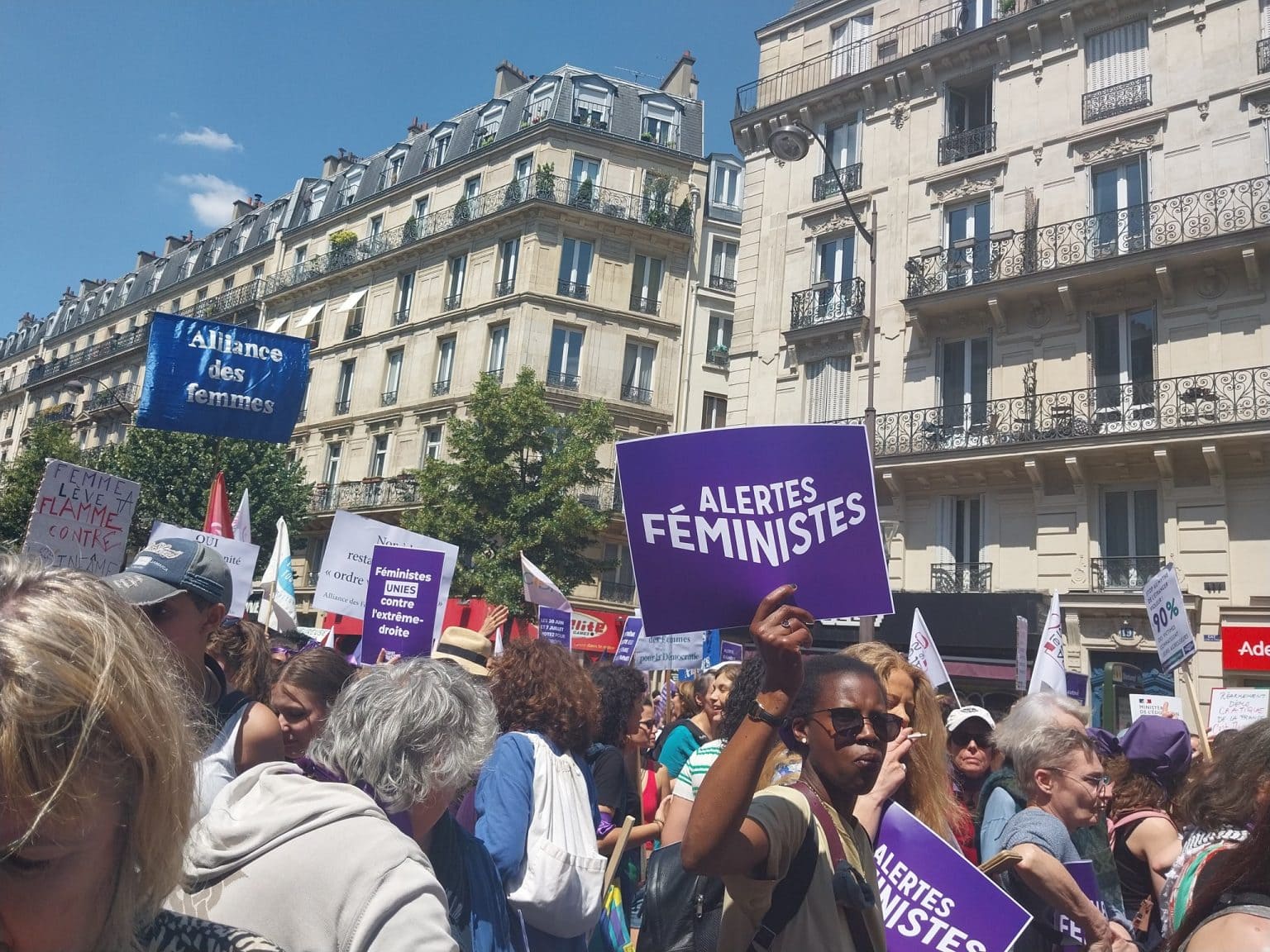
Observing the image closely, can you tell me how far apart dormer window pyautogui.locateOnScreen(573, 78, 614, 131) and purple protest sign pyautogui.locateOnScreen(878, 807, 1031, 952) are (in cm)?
3454

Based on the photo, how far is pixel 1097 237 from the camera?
59.9ft

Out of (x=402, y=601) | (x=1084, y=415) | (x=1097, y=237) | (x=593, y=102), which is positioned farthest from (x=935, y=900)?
(x=593, y=102)

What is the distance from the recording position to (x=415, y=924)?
1.61 m

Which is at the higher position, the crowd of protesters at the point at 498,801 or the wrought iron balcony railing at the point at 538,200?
the wrought iron balcony railing at the point at 538,200

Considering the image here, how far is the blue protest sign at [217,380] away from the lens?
7.30 m

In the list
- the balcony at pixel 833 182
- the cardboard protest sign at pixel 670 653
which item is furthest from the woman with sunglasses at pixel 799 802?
the balcony at pixel 833 182

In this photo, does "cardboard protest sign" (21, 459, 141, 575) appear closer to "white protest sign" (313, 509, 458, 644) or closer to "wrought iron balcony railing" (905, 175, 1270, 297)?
"white protest sign" (313, 509, 458, 644)

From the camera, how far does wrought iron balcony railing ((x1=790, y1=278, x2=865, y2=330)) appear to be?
21.3m

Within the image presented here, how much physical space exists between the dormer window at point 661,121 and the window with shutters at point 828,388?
16718 mm

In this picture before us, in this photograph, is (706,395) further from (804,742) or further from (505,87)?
(804,742)

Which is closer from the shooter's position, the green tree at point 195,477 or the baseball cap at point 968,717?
the baseball cap at point 968,717

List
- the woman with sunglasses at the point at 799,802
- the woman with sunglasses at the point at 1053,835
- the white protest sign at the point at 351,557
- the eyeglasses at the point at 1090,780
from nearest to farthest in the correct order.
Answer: the woman with sunglasses at the point at 799,802 < the woman with sunglasses at the point at 1053,835 < the eyeglasses at the point at 1090,780 < the white protest sign at the point at 351,557

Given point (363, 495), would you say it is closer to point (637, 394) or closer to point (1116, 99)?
point (637, 394)

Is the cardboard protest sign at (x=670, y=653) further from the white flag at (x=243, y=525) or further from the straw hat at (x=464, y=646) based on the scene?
the straw hat at (x=464, y=646)
